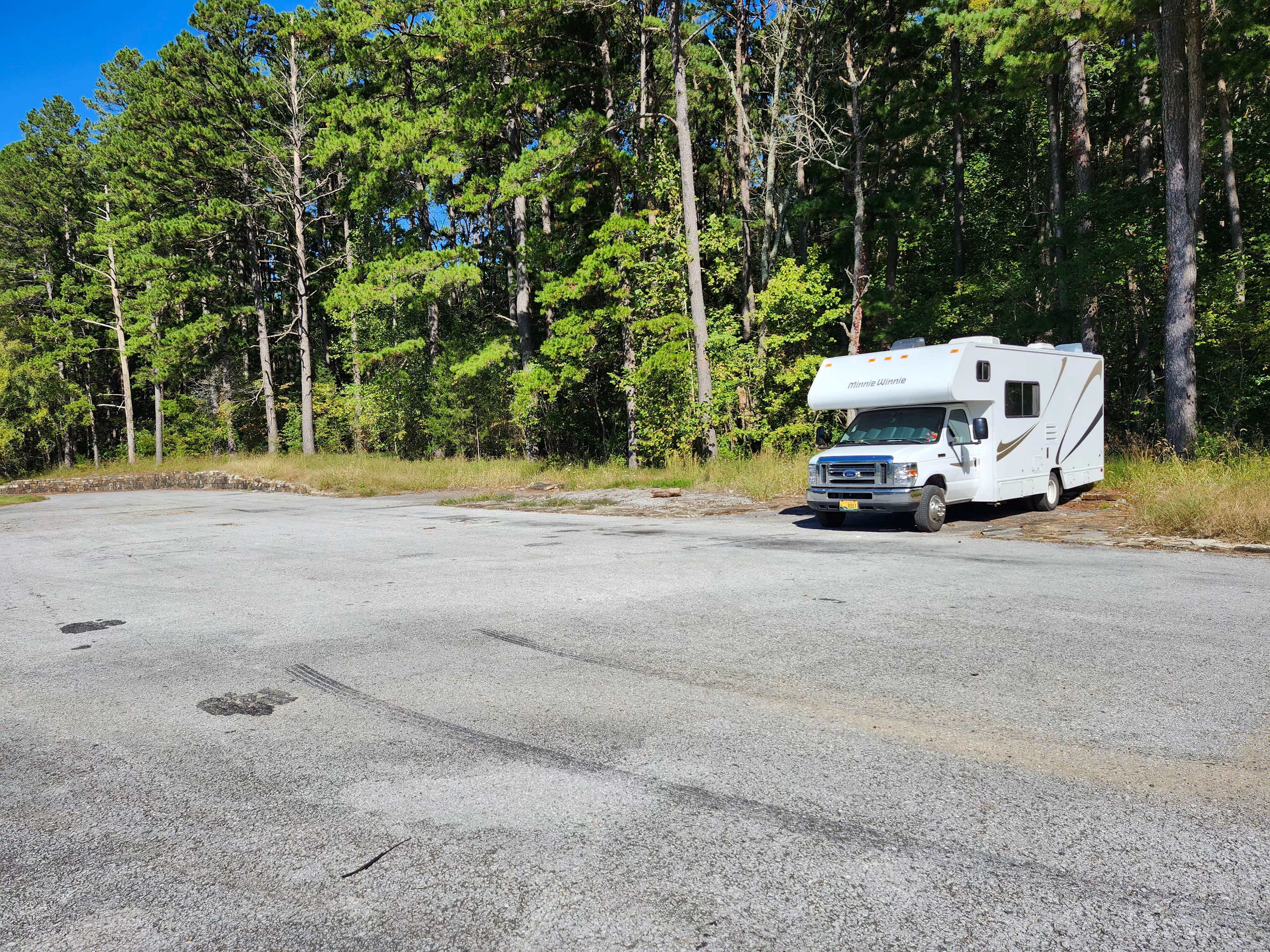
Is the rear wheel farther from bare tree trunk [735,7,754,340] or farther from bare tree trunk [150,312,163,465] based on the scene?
bare tree trunk [150,312,163,465]

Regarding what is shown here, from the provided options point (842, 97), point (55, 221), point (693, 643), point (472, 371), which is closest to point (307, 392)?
point (472, 371)

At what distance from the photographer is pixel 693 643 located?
19.4ft

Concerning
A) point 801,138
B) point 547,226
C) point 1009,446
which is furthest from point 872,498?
point 547,226

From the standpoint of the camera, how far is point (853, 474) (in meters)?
12.9

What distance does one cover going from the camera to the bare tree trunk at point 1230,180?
68.5 ft

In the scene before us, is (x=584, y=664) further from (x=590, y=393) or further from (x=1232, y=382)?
(x=590, y=393)

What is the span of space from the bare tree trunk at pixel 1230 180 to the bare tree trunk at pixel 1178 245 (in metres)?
6.11

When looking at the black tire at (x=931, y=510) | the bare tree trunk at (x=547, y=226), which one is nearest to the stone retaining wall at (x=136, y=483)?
the bare tree trunk at (x=547, y=226)

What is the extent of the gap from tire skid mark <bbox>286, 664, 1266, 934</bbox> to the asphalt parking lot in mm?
13

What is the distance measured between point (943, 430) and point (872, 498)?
1.75 m

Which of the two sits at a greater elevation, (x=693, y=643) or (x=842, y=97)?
(x=842, y=97)

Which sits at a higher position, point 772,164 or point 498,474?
point 772,164

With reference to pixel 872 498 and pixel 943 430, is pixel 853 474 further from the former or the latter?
pixel 943 430

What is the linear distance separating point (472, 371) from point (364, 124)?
1052 cm
